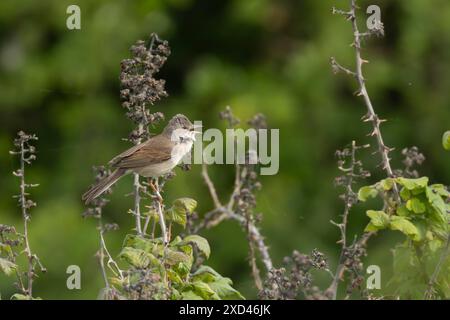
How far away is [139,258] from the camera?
3303 mm

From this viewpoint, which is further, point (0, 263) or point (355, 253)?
point (355, 253)

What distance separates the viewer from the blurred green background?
9078mm

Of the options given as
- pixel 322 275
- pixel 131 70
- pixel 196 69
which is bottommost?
pixel 322 275

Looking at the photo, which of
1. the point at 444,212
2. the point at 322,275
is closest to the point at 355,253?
the point at 444,212

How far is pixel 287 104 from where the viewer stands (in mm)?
9320

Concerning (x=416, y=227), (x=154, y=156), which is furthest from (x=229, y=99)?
(x=416, y=227)

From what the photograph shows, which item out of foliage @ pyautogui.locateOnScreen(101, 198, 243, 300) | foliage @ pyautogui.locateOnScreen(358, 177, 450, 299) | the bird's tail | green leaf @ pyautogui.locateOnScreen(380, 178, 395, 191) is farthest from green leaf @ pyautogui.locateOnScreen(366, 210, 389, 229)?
the bird's tail

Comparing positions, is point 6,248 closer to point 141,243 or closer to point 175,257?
point 141,243

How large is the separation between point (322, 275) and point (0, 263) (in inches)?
196

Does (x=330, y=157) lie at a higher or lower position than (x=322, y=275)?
higher

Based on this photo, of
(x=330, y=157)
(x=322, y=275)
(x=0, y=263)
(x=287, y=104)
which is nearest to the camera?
(x=0, y=263)

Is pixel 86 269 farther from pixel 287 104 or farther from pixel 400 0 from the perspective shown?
A: pixel 400 0

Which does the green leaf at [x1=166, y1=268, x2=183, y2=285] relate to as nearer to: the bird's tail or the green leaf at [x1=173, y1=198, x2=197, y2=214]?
the green leaf at [x1=173, y1=198, x2=197, y2=214]

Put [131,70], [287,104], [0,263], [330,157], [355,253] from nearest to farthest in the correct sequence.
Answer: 1. [0,263]
2. [355,253]
3. [131,70]
4. [287,104]
5. [330,157]
